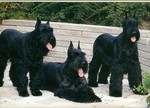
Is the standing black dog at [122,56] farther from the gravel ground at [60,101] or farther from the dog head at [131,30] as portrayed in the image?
the gravel ground at [60,101]

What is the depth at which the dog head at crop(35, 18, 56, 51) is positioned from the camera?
620cm

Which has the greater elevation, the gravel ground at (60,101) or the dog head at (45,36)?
the dog head at (45,36)

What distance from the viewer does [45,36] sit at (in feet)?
20.4

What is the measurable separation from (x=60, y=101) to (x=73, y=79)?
30 cm

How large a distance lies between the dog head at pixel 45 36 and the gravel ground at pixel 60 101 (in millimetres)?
633

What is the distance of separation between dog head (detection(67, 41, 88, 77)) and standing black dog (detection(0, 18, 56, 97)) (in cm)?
25

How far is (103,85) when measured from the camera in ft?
23.3

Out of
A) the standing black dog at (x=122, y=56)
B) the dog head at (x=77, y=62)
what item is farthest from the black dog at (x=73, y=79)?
the standing black dog at (x=122, y=56)

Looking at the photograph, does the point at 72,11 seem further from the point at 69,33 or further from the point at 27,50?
the point at 27,50

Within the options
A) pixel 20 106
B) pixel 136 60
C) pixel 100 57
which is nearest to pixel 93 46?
pixel 100 57

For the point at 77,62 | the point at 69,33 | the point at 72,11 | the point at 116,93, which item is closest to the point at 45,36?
the point at 77,62

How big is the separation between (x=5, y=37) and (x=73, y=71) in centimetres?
108

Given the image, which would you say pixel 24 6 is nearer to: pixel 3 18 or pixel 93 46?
pixel 3 18

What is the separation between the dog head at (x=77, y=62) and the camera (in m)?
6.13
